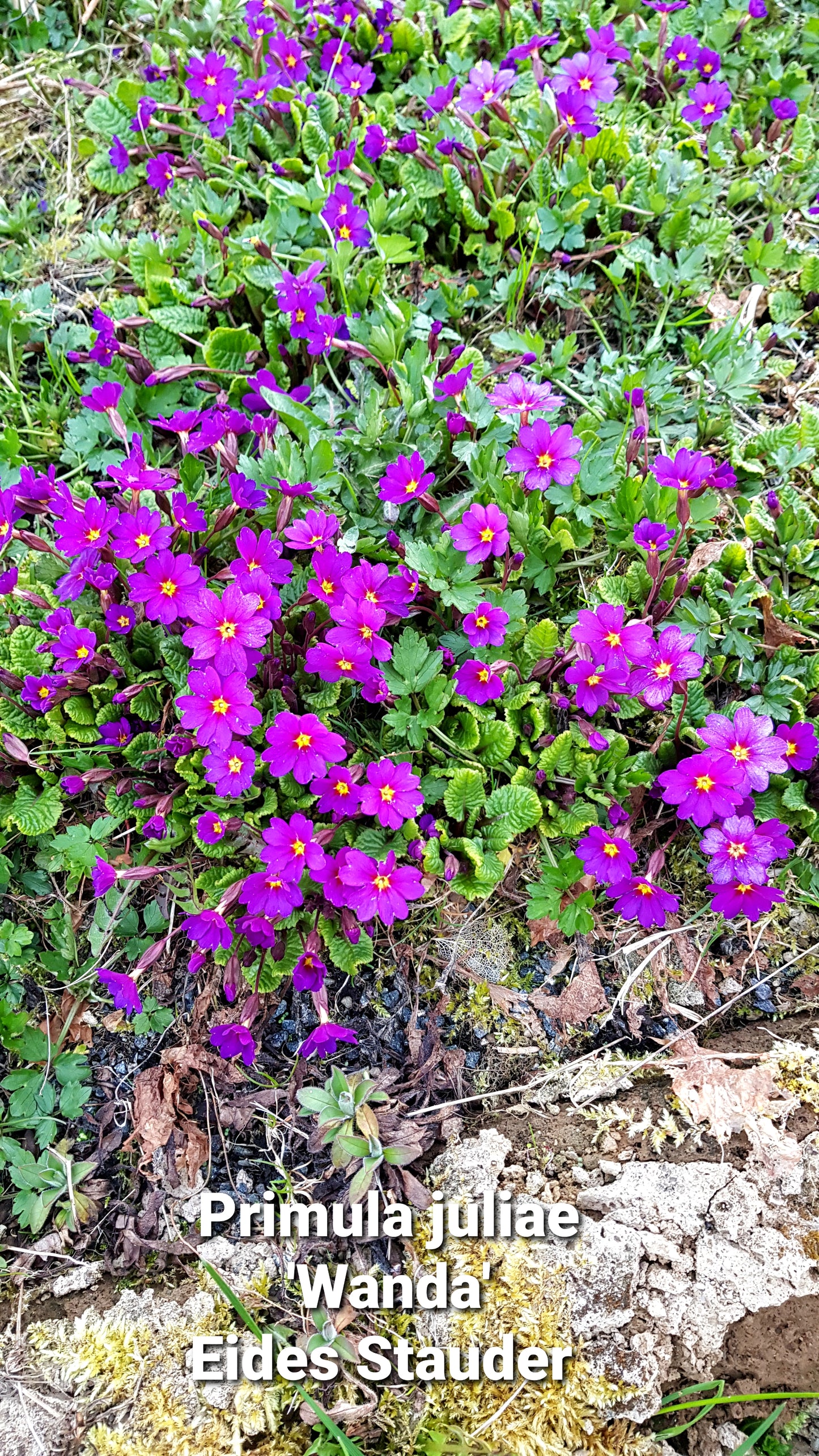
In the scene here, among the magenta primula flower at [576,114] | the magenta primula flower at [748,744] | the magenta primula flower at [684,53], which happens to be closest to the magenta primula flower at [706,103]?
the magenta primula flower at [684,53]

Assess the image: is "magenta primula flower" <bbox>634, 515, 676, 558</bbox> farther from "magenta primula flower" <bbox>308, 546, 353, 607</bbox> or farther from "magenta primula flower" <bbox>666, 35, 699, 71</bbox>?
"magenta primula flower" <bbox>666, 35, 699, 71</bbox>

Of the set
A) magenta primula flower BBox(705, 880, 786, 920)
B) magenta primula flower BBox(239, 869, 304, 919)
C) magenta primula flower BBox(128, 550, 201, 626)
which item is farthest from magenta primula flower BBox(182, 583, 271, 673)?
magenta primula flower BBox(705, 880, 786, 920)

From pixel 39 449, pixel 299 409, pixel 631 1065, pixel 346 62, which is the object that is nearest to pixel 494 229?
pixel 346 62

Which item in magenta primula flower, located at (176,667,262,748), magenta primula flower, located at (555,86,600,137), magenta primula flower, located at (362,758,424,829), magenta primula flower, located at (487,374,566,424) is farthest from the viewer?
magenta primula flower, located at (555,86,600,137)

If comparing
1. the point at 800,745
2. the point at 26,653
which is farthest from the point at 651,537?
the point at 26,653

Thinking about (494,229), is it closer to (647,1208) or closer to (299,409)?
(299,409)

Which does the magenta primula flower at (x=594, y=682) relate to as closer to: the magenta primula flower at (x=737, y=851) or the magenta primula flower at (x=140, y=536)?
the magenta primula flower at (x=737, y=851)
